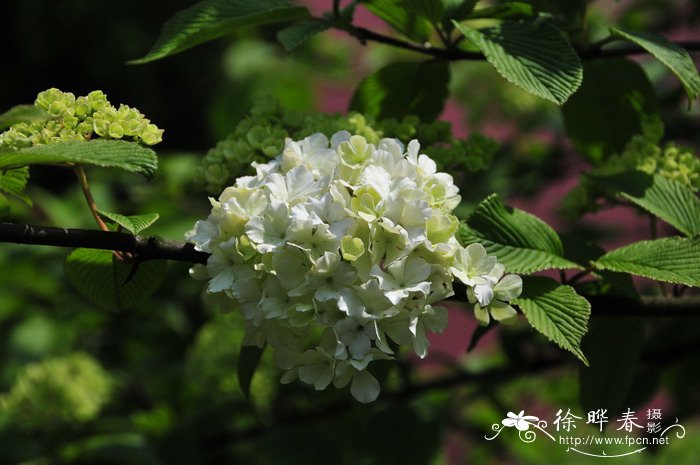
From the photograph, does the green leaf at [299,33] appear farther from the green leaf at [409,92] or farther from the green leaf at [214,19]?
the green leaf at [409,92]

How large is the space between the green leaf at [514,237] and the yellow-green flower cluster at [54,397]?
3.54ft

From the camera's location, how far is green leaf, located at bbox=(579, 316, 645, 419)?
108 cm

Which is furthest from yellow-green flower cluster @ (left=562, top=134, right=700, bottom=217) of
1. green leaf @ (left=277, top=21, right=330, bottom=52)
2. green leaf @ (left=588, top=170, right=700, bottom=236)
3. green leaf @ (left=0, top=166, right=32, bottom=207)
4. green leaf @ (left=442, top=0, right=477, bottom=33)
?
green leaf @ (left=0, top=166, right=32, bottom=207)

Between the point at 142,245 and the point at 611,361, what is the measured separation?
574mm

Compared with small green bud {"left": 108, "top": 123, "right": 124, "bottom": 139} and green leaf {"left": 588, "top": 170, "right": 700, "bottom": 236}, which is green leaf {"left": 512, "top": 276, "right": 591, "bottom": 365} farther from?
small green bud {"left": 108, "top": 123, "right": 124, "bottom": 139}

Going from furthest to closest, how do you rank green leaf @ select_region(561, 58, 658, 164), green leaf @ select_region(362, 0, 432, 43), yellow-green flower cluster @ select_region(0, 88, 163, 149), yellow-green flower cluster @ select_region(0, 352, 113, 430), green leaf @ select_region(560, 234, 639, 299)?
yellow-green flower cluster @ select_region(0, 352, 113, 430)
green leaf @ select_region(561, 58, 658, 164)
green leaf @ select_region(362, 0, 432, 43)
green leaf @ select_region(560, 234, 639, 299)
yellow-green flower cluster @ select_region(0, 88, 163, 149)

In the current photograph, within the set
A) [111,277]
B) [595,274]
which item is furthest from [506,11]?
[111,277]

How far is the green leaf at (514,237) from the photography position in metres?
0.87

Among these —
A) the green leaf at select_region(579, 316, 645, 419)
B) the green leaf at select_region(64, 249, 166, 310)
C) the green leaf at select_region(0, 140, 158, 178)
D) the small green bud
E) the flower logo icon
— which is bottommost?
the flower logo icon

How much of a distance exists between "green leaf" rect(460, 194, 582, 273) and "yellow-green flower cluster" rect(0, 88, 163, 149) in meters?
Answer: 0.30

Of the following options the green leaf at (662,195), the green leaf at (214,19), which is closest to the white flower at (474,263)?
the green leaf at (662,195)

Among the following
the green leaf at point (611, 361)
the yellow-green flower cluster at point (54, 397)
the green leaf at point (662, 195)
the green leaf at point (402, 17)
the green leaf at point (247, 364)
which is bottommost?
the yellow-green flower cluster at point (54, 397)

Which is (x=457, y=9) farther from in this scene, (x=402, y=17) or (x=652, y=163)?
(x=652, y=163)

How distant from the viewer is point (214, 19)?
3.23 feet
